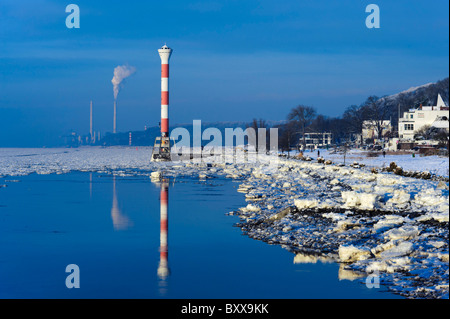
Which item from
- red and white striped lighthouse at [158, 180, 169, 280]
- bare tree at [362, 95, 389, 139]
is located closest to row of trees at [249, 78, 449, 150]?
bare tree at [362, 95, 389, 139]

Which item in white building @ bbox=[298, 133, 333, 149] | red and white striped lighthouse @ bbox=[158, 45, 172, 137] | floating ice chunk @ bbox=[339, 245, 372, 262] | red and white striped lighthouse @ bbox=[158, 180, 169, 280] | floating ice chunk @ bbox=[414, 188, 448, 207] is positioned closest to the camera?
floating ice chunk @ bbox=[339, 245, 372, 262]

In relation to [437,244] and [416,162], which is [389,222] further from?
[416,162]

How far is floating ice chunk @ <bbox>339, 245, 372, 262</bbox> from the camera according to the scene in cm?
1184

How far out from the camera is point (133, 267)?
1230cm

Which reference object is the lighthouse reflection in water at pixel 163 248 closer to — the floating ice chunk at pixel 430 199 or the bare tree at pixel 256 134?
the floating ice chunk at pixel 430 199

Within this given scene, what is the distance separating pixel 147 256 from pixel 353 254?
471cm

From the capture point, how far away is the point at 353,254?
11992 millimetres

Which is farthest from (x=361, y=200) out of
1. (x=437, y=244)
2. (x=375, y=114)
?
(x=375, y=114)

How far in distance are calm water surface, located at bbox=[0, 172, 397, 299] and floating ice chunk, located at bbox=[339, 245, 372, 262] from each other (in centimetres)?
32

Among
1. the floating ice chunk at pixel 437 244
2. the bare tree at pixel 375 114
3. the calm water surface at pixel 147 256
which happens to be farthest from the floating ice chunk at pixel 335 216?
the bare tree at pixel 375 114

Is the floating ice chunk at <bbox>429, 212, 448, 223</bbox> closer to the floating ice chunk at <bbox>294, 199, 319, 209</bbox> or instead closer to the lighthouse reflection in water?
the floating ice chunk at <bbox>294, 199, 319, 209</bbox>

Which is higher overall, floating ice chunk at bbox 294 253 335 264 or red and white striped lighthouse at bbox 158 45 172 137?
red and white striped lighthouse at bbox 158 45 172 137

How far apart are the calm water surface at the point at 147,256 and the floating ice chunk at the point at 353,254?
0.32m

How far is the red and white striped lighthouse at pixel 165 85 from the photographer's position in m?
76.2
